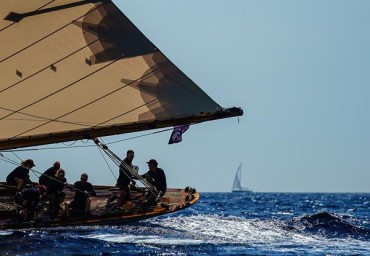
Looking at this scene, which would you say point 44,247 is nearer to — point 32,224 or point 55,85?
point 32,224

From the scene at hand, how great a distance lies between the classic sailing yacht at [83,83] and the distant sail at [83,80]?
0.03 metres

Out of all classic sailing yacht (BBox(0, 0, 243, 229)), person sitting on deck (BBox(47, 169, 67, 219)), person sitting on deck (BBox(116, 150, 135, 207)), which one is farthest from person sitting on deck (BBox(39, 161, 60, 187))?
person sitting on deck (BBox(116, 150, 135, 207))

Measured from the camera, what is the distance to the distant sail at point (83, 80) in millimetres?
26344

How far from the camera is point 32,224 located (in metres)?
26.0

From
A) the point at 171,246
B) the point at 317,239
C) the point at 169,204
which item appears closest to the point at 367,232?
the point at 317,239

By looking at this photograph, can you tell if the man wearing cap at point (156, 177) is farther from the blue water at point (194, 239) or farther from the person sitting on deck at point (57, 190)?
the person sitting on deck at point (57, 190)

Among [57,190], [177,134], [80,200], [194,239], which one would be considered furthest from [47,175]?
[194,239]

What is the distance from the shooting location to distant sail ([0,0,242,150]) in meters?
26.3

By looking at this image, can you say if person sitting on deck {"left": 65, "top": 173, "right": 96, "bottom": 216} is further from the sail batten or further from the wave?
the wave

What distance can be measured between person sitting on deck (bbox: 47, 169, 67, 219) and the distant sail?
1780 millimetres

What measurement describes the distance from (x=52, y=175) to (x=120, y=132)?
109 inches

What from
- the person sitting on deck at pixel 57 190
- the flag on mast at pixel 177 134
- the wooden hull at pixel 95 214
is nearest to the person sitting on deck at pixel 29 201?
the wooden hull at pixel 95 214

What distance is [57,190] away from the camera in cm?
2798

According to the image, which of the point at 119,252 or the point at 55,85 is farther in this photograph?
the point at 55,85
